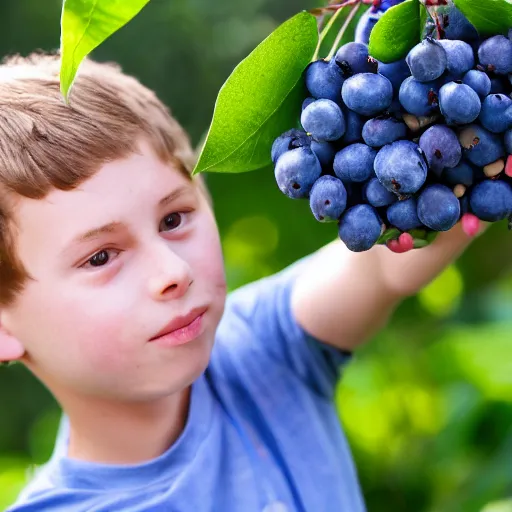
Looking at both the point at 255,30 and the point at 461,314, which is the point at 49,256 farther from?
the point at 461,314

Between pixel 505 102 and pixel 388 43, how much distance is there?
9cm

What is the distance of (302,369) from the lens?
3.58 ft

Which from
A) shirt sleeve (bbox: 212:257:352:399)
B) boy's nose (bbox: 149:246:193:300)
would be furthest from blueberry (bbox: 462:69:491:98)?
shirt sleeve (bbox: 212:257:352:399)

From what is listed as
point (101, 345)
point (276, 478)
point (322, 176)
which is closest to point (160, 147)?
point (101, 345)

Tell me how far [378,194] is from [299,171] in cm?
6

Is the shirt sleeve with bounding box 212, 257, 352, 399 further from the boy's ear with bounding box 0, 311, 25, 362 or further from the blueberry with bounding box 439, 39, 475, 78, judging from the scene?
the blueberry with bounding box 439, 39, 475, 78

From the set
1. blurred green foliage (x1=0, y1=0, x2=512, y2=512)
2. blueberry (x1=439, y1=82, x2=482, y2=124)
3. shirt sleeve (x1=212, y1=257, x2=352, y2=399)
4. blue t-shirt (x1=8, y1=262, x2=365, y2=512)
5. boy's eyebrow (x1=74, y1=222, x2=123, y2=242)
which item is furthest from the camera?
blurred green foliage (x1=0, y1=0, x2=512, y2=512)

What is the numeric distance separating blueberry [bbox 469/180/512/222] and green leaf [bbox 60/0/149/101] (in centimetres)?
27

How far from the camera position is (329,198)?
62cm

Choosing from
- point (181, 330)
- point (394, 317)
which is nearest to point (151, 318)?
point (181, 330)

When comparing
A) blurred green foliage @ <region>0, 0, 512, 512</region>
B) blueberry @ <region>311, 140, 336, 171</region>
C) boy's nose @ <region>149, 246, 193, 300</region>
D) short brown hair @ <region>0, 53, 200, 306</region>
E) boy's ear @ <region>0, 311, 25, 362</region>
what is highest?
blueberry @ <region>311, 140, 336, 171</region>

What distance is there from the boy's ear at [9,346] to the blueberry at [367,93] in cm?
49

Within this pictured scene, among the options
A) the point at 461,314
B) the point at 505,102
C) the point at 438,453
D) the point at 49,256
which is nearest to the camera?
the point at 505,102

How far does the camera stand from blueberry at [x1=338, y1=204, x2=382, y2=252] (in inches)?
24.6
